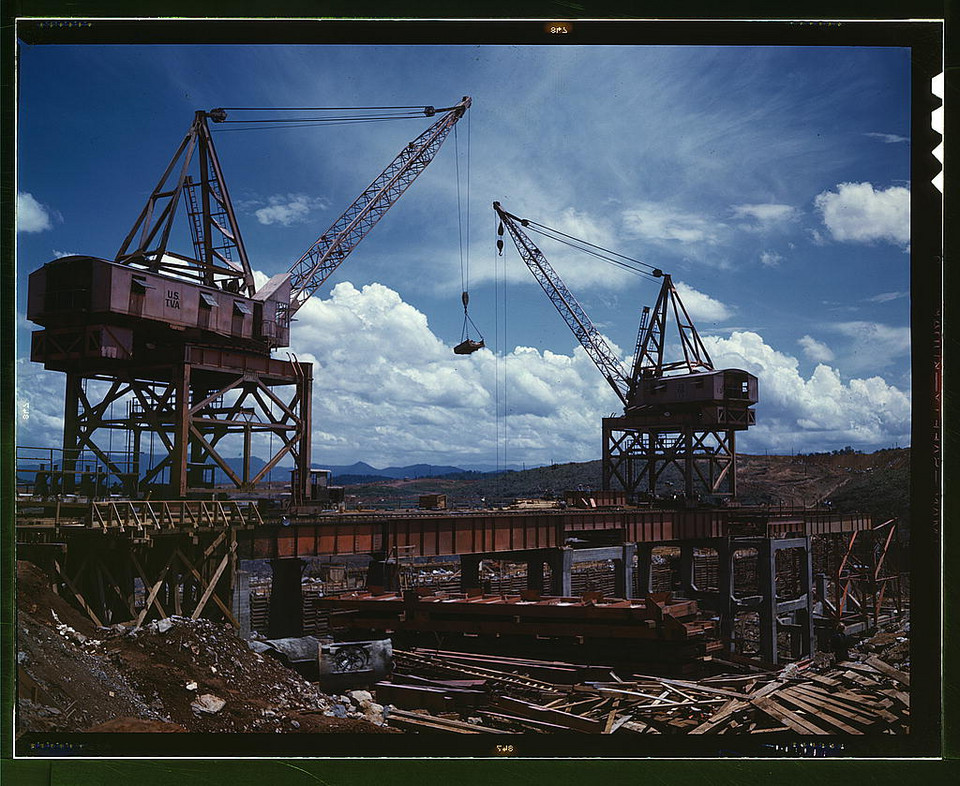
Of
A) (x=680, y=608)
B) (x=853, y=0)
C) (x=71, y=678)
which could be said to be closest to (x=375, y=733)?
(x=71, y=678)

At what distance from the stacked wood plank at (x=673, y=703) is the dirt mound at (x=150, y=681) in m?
1.86

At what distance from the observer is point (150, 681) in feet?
43.1

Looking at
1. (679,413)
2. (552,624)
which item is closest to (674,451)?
(679,413)

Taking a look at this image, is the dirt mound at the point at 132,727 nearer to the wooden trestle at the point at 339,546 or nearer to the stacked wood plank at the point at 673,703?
the stacked wood plank at the point at 673,703

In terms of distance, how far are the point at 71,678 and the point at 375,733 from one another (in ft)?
17.0

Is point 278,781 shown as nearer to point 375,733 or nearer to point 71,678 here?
point 375,733

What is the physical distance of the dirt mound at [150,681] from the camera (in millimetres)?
11672

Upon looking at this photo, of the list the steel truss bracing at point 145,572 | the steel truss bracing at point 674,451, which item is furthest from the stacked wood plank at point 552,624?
the steel truss bracing at point 674,451

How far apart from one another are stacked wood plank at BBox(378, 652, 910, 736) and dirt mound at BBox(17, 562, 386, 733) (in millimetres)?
1857

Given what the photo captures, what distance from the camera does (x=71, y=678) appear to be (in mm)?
12109

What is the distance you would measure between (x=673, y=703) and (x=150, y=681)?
9.39 meters

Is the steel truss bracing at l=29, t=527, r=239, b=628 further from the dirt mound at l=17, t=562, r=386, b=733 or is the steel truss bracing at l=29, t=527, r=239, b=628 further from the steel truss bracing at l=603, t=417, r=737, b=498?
the steel truss bracing at l=603, t=417, r=737, b=498

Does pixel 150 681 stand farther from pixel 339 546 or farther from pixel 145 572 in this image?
pixel 339 546

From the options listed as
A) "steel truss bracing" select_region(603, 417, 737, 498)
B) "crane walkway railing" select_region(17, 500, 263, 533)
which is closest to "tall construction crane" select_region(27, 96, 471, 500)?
"crane walkway railing" select_region(17, 500, 263, 533)
